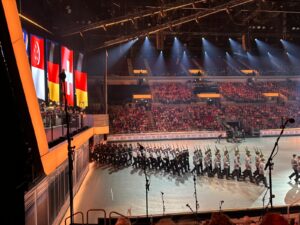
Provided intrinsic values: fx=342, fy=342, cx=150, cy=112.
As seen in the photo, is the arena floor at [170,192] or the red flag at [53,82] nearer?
the arena floor at [170,192]

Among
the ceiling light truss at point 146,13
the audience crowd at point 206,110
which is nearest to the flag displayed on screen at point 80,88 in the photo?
the ceiling light truss at point 146,13

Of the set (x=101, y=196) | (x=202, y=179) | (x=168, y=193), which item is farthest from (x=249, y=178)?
(x=101, y=196)

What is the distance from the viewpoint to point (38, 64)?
10766 mm

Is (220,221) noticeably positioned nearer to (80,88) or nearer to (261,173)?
(261,173)

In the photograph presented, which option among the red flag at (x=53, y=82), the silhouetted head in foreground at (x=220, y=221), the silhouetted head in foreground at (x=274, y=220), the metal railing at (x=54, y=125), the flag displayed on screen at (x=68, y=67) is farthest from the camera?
the flag displayed on screen at (x=68, y=67)

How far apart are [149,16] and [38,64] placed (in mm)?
13444

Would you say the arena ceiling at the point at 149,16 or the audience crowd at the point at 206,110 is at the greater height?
the arena ceiling at the point at 149,16

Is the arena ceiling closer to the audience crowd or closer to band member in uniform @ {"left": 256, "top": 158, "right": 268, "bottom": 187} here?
band member in uniform @ {"left": 256, "top": 158, "right": 268, "bottom": 187}

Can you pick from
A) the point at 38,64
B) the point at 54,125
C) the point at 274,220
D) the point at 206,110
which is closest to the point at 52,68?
the point at 38,64

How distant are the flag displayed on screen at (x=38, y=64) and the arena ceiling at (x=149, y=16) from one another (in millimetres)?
899

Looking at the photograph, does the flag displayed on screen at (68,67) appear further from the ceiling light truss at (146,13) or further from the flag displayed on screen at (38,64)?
the flag displayed on screen at (38,64)

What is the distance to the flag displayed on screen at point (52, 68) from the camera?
12.9m

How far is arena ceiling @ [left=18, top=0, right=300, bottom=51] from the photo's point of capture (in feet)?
40.8

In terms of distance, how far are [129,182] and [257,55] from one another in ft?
106
